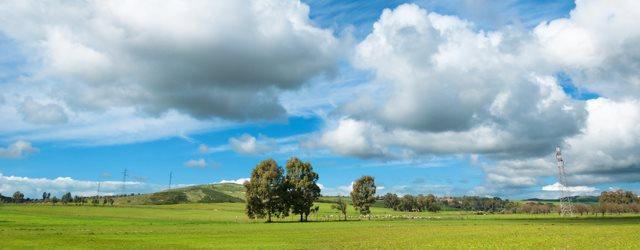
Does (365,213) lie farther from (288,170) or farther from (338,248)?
(338,248)

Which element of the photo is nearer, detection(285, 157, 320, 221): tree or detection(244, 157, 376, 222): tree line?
detection(244, 157, 376, 222): tree line

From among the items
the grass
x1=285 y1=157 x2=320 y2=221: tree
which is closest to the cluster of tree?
x1=285 y1=157 x2=320 y2=221: tree

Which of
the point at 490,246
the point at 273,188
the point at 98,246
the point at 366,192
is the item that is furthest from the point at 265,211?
the point at 490,246

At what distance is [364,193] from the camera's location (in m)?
188

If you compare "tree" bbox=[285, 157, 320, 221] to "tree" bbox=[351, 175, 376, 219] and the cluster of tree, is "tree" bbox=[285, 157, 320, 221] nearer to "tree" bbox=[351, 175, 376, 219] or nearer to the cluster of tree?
the cluster of tree

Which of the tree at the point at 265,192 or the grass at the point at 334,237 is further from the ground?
the tree at the point at 265,192

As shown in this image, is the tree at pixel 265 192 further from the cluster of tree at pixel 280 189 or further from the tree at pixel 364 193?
the tree at pixel 364 193

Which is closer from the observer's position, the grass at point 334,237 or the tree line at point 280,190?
the grass at point 334,237

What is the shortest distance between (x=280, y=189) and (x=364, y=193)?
6194 cm

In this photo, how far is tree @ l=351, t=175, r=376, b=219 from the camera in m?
188

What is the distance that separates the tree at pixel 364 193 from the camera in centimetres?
18762

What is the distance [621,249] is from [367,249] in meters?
19.0

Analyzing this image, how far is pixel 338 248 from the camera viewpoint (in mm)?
43156

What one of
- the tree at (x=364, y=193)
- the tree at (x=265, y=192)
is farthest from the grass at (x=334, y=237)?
the tree at (x=364, y=193)
